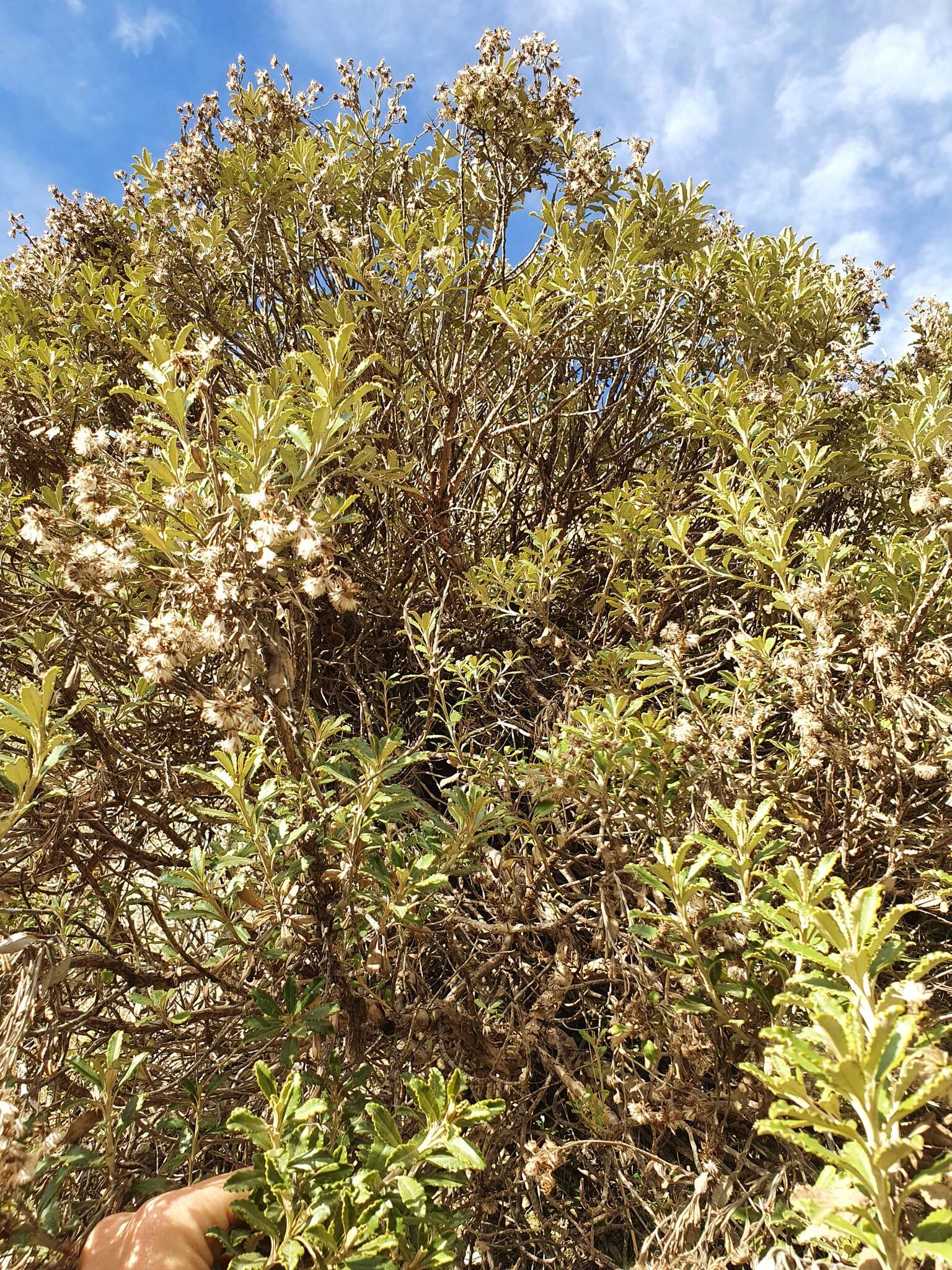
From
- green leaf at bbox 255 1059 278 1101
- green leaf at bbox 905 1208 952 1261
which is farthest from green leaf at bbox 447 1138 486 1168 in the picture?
green leaf at bbox 905 1208 952 1261

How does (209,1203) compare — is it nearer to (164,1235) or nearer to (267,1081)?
(164,1235)

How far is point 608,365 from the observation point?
386cm

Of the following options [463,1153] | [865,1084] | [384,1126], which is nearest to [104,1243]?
[384,1126]

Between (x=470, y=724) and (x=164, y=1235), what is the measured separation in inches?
76.2

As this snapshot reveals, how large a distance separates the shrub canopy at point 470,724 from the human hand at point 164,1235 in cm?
11

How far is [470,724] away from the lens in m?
3.07

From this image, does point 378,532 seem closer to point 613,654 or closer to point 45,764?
point 613,654

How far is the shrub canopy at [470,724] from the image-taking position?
5.23 ft

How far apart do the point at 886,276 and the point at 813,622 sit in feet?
8.37

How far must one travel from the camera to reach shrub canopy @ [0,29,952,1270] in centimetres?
159

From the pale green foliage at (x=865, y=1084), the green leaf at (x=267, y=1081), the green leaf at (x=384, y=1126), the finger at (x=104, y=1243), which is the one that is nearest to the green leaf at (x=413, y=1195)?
the green leaf at (x=384, y=1126)

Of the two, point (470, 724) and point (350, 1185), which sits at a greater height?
point (470, 724)

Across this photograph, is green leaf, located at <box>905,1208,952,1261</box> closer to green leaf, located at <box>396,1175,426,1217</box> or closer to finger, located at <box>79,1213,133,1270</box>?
green leaf, located at <box>396,1175,426,1217</box>

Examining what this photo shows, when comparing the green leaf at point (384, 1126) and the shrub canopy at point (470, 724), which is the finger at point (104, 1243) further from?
the green leaf at point (384, 1126)
